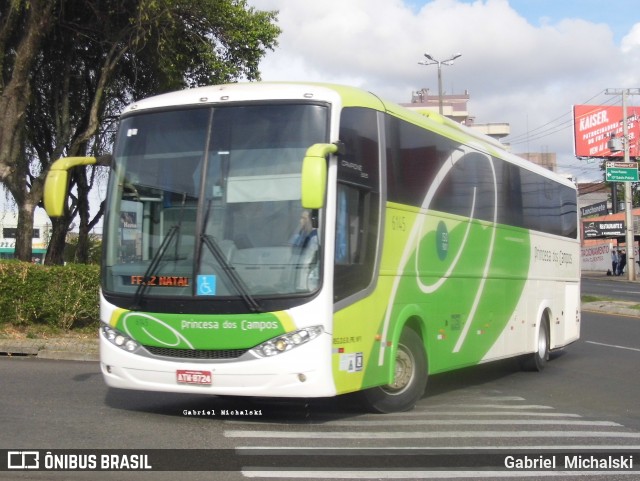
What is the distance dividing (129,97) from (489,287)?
14.2 m

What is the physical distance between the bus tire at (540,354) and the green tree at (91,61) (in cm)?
943

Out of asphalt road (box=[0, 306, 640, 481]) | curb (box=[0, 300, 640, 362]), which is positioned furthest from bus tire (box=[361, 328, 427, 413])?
curb (box=[0, 300, 640, 362])

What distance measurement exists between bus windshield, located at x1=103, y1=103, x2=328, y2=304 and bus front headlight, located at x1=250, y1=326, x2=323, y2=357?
0.35m

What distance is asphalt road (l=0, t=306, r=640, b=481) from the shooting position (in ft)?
23.6

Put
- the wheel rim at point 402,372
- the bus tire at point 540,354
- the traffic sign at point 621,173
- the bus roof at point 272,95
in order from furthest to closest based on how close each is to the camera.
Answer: the traffic sign at point 621,173 → the bus tire at point 540,354 → the wheel rim at point 402,372 → the bus roof at point 272,95

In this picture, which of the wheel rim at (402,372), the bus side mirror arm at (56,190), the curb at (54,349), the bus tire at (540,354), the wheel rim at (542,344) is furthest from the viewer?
the wheel rim at (542,344)

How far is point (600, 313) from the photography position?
87.6 feet

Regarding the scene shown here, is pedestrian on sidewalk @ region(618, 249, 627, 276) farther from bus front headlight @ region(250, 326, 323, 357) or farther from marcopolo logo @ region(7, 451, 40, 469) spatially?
marcopolo logo @ region(7, 451, 40, 469)

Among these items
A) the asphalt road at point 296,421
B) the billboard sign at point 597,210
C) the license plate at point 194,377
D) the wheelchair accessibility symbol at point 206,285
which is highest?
the billboard sign at point 597,210

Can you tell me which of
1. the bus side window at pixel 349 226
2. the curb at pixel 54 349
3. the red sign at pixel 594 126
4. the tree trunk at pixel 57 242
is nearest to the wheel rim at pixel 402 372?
the bus side window at pixel 349 226

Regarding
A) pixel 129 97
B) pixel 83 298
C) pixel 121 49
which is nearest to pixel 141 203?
pixel 83 298

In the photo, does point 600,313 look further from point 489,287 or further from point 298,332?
point 298,332

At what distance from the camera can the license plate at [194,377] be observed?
7719mm

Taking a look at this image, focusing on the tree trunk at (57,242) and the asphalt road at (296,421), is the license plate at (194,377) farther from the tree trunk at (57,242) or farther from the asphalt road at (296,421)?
the tree trunk at (57,242)
